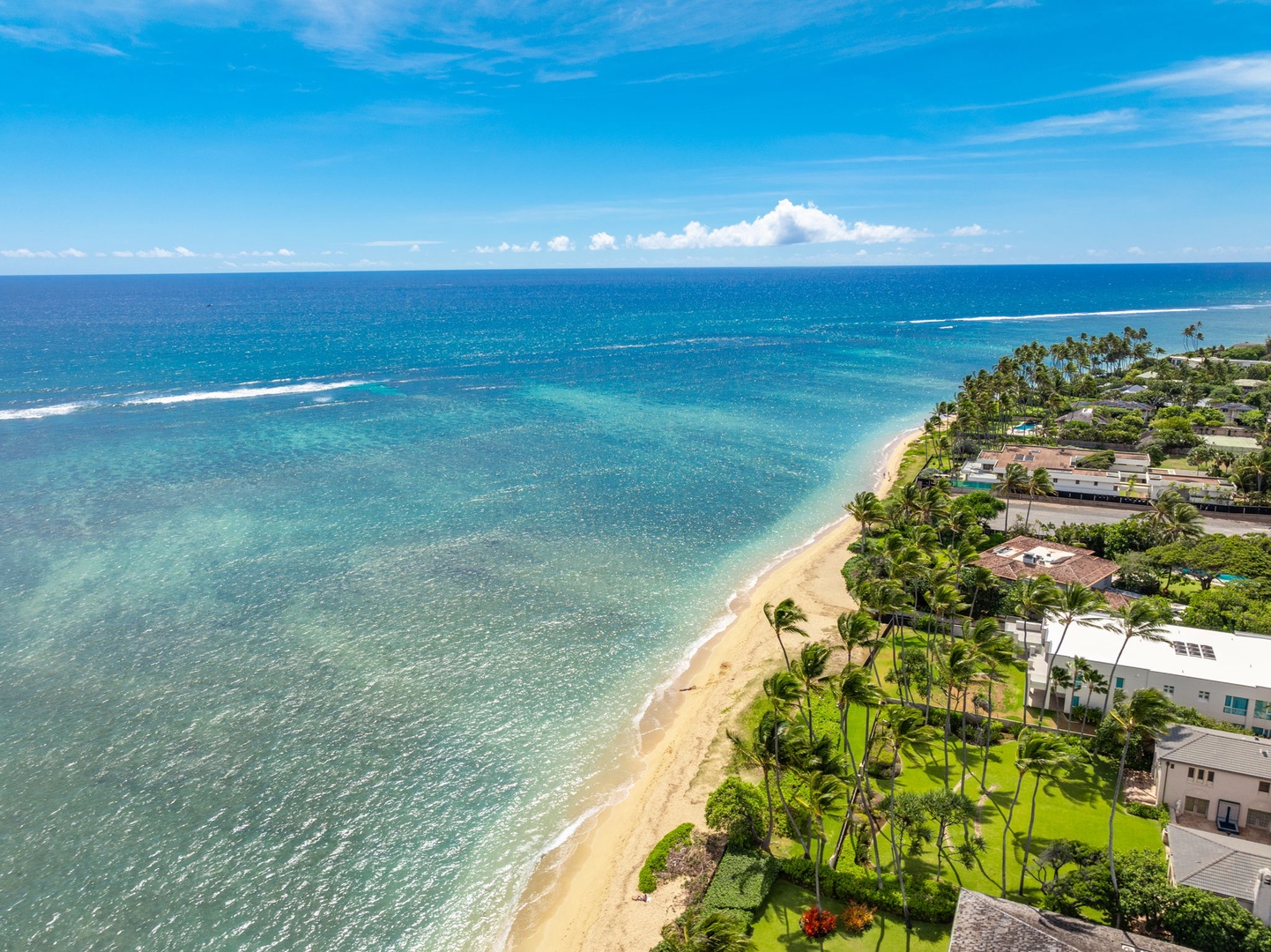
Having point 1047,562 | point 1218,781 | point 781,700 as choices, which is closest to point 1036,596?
point 1218,781

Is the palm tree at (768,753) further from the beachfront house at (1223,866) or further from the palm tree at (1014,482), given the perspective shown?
the palm tree at (1014,482)

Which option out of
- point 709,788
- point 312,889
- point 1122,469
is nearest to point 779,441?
point 1122,469

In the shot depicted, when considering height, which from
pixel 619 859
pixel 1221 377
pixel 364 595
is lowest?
pixel 619 859

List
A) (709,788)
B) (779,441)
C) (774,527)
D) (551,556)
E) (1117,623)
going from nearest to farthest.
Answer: (709,788) < (1117,623) < (551,556) < (774,527) < (779,441)

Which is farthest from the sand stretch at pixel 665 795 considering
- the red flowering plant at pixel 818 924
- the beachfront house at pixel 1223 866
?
the beachfront house at pixel 1223 866

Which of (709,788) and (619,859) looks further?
(709,788)

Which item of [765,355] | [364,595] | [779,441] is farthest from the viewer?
[765,355]

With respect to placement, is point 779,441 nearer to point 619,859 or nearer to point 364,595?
point 364,595
